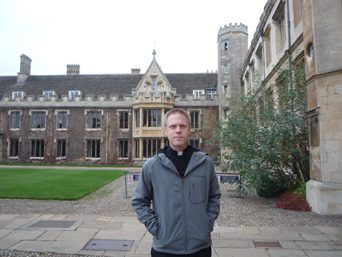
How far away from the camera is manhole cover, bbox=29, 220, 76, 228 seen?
22.0 feet

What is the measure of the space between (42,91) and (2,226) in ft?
97.3

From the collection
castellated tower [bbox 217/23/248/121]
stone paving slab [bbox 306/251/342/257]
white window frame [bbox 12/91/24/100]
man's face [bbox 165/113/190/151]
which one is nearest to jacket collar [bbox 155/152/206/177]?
man's face [bbox 165/113/190/151]

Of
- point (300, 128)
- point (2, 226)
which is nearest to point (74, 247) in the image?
point (2, 226)

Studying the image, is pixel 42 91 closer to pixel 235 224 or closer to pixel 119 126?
pixel 119 126

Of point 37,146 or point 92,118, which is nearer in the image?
point 92,118

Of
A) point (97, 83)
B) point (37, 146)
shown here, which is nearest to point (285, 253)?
point (37, 146)

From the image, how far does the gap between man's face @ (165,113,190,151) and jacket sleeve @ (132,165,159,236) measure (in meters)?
0.34

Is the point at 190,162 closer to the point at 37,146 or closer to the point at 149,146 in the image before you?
the point at 149,146

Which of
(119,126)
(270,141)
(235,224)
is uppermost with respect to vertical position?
(119,126)

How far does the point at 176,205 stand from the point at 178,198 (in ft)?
0.19

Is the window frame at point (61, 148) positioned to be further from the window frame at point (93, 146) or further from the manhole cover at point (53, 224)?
the manhole cover at point (53, 224)

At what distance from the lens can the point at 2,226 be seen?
21.9 feet

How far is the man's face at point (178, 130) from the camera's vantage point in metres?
2.65

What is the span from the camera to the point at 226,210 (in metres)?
8.74
